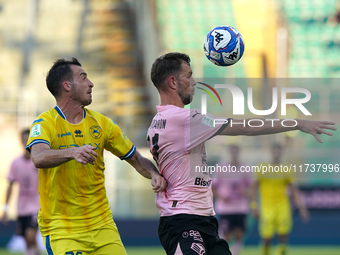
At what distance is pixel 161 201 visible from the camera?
4.37m

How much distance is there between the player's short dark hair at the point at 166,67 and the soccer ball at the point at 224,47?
569 millimetres

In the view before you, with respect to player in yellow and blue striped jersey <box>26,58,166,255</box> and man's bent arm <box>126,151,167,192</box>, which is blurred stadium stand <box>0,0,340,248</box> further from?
player in yellow and blue striped jersey <box>26,58,166,255</box>

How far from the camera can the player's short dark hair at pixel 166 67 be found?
4473mm

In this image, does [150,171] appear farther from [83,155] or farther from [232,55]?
[232,55]

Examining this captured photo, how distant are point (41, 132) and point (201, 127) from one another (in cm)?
129

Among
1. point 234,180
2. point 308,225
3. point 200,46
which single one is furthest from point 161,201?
point 200,46

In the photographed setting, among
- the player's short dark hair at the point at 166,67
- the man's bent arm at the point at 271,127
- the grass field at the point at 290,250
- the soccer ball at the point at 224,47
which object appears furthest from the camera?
the grass field at the point at 290,250

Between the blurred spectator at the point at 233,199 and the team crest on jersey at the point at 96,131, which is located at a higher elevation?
the team crest on jersey at the point at 96,131

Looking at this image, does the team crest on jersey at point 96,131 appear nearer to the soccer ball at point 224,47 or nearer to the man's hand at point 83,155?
the man's hand at point 83,155

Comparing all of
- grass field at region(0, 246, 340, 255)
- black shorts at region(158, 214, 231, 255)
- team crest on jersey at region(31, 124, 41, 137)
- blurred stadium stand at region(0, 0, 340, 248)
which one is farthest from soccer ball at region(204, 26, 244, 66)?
blurred stadium stand at region(0, 0, 340, 248)

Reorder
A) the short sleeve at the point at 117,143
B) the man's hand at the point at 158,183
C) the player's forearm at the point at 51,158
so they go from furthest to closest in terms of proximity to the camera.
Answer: the short sleeve at the point at 117,143
the man's hand at the point at 158,183
the player's forearm at the point at 51,158

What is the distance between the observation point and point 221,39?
4977 millimetres

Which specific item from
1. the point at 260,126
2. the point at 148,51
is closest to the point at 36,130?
the point at 260,126

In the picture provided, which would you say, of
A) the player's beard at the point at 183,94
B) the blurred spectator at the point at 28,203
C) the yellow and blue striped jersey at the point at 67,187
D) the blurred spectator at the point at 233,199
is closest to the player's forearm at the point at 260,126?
the player's beard at the point at 183,94
